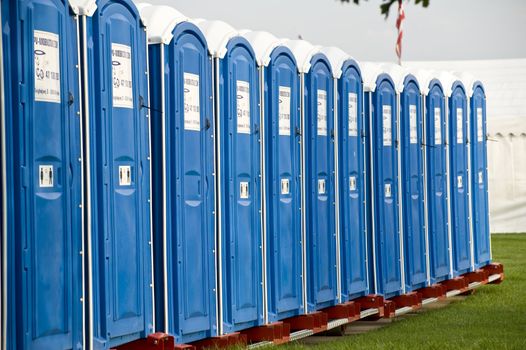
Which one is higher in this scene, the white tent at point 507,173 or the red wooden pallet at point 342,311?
the white tent at point 507,173

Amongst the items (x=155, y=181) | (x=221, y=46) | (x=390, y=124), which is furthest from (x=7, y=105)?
(x=390, y=124)

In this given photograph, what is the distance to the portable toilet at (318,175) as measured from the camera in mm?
11172

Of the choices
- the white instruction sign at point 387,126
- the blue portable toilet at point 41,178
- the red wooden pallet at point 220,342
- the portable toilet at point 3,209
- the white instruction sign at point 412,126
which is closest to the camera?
the portable toilet at point 3,209

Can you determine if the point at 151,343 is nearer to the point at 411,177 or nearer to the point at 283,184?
the point at 283,184

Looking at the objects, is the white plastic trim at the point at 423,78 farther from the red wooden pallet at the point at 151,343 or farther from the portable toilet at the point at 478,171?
the red wooden pallet at the point at 151,343

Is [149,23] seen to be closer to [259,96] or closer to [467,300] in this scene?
[259,96]

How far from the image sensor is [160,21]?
28.6 ft

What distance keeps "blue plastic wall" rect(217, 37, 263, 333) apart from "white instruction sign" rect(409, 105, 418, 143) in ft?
12.4

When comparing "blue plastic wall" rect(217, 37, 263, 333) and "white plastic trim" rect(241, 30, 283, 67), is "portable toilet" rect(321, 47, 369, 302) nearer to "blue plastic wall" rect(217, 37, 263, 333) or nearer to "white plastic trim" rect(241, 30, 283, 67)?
"white plastic trim" rect(241, 30, 283, 67)

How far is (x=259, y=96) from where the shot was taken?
1022 centimetres

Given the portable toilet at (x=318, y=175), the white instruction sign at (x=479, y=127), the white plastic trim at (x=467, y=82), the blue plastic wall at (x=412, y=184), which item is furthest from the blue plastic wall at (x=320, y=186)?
the white instruction sign at (x=479, y=127)

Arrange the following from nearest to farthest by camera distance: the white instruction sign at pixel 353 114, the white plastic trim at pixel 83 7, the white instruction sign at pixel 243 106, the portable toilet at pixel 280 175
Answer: the white plastic trim at pixel 83 7, the white instruction sign at pixel 243 106, the portable toilet at pixel 280 175, the white instruction sign at pixel 353 114

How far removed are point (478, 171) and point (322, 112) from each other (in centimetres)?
474

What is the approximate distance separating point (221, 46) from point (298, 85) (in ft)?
5.53
